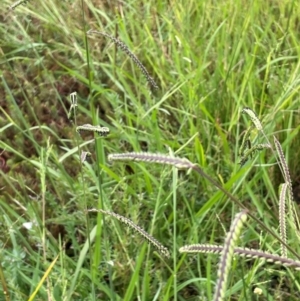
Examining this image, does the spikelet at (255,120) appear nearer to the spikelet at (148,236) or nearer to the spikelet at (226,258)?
the spikelet at (148,236)

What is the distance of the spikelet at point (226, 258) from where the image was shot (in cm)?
34

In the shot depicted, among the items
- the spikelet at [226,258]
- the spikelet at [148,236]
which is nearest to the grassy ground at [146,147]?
the spikelet at [148,236]

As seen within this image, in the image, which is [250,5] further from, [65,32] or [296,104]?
[65,32]

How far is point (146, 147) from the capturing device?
171 cm

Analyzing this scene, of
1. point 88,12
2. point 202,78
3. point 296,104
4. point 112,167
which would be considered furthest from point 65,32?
point 296,104

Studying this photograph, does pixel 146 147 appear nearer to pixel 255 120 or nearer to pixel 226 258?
pixel 255 120

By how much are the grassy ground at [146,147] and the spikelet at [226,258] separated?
539mm

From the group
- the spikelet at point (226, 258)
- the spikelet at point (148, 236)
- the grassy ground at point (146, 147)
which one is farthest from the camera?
the grassy ground at point (146, 147)

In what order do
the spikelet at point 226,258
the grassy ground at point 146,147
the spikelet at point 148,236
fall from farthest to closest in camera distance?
the grassy ground at point 146,147 < the spikelet at point 148,236 < the spikelet at point 226,258

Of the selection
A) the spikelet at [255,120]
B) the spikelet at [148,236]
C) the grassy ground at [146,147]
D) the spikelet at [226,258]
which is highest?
the spikelet at [226,258]

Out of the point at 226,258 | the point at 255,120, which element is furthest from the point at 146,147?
the point at 226,258

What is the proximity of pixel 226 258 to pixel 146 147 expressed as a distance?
1345 millimetres

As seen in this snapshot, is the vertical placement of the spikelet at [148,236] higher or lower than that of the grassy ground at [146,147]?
higher

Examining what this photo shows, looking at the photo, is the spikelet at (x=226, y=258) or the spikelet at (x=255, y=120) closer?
the spikelet at (x=226, y=258)
